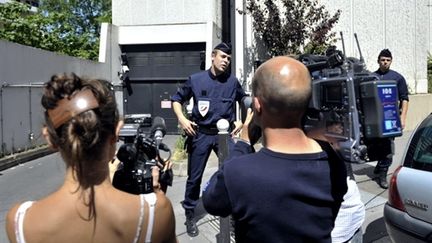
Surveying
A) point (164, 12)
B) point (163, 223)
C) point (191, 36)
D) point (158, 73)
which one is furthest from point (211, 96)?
point (158, 73)

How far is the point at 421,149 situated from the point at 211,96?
2.14 m

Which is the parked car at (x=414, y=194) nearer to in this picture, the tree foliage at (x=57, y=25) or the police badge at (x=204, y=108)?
the police badge at (x=204, y=108)

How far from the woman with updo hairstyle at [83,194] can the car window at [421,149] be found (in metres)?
2.59

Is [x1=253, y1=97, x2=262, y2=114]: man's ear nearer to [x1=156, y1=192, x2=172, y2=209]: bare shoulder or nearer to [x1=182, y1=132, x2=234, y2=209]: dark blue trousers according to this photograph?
[x1=156, y1=192, x2=172, y2=209]: bare shoulder

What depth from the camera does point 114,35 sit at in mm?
19484

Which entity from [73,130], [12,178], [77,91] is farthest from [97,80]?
[12,178]

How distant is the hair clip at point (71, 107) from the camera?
177 centimetres

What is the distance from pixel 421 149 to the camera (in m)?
3.95

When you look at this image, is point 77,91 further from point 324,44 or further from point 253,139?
point 324,44

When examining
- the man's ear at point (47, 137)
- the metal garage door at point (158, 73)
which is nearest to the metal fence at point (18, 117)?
the metal garage door at point (158, 73)

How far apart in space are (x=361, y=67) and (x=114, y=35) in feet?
56.6

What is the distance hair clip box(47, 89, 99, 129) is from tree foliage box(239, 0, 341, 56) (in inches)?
417

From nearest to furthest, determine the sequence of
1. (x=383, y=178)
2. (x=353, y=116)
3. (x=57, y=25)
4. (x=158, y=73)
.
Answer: (x=353, y=116), (x=383, y=178), (x=158, y=73), (x=57, y=25)

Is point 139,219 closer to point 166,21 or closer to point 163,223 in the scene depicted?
point 163,223
